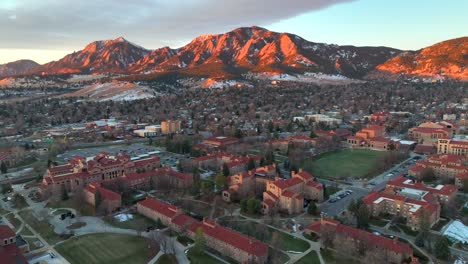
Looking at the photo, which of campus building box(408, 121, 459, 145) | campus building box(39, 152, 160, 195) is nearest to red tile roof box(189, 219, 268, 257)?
campus building box(39, 152, 160, 195)

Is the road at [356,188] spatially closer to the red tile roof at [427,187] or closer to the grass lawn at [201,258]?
the red tile roof at [427,187]

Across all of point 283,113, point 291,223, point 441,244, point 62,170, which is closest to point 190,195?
point 291,223

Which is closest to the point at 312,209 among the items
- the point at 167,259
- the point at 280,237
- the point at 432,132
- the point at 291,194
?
the point at 291,194

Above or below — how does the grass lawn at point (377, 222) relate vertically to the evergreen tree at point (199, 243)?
below

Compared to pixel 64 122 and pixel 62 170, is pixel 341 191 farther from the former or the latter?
pixel 64 122

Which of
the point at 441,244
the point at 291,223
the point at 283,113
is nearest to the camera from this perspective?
the point at 441,244

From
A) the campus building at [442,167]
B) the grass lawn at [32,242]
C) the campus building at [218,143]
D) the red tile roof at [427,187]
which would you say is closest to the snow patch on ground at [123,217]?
the grass lawn at [32,242]
